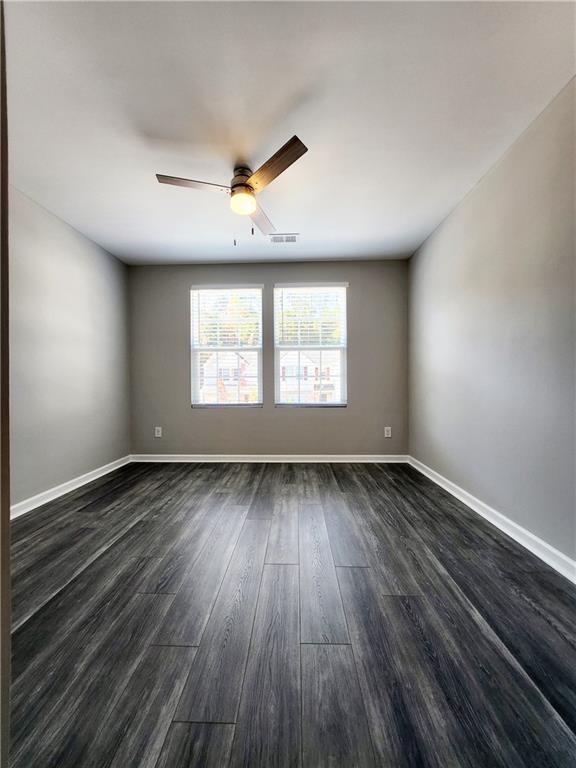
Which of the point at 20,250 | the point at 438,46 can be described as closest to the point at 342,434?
the point at 438,46

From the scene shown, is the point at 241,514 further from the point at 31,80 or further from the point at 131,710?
the point at 31,80

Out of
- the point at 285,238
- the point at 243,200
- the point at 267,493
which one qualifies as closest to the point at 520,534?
the point at 267,493

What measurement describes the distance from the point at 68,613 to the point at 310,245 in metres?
3.73

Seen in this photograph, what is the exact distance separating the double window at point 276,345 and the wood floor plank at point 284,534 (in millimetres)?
1696

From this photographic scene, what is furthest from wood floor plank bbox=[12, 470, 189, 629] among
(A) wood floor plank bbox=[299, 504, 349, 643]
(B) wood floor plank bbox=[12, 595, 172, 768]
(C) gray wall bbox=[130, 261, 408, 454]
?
(C) gray wall bbox=[130, 261, 408, 454]

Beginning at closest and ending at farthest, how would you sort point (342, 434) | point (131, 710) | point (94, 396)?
point (131, 710) < point (94, 396) < point (342, 434)

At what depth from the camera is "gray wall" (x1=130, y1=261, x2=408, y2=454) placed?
4.09 meters

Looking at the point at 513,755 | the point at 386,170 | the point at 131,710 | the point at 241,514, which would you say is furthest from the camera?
the point at 241,514

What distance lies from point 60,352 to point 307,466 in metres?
2.97

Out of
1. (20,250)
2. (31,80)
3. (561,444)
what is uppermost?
(31,80)

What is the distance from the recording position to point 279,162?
186cm

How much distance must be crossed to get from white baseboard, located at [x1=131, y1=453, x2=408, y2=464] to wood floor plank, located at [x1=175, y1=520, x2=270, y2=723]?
223 cm

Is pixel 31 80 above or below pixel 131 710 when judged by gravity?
above

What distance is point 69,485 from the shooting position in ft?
10.1
